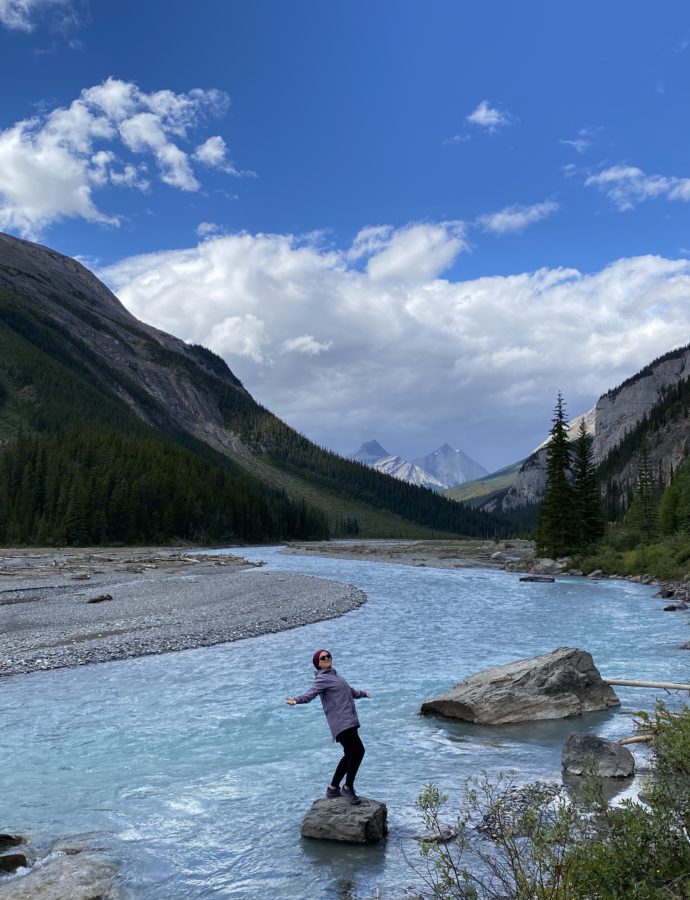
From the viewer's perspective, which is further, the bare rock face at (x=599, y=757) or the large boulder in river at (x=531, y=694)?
the large boulder in river at (x=531, y=694)

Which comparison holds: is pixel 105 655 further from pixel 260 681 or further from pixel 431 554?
pixel 431 554

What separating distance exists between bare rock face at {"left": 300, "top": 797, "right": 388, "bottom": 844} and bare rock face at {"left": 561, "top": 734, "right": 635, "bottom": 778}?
4.44 m

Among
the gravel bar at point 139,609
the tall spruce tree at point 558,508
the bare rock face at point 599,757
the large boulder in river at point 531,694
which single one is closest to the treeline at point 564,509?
the tall spruce tree at point 558,508

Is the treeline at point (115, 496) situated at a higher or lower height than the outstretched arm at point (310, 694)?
higher

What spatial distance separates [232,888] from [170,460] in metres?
134

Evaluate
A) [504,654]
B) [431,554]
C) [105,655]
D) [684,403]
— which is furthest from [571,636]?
[684,403]

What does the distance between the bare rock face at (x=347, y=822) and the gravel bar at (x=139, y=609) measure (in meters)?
16.2

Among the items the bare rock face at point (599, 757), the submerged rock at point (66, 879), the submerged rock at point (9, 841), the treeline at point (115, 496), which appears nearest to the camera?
the submerged rock at point (66, 879)

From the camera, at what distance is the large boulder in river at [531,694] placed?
17.5 meters

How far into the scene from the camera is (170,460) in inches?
5472

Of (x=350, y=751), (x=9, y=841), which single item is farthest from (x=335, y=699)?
(x=9, y=841)

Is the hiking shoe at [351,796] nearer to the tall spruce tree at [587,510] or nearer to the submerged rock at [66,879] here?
the submerged rock at [66,879]

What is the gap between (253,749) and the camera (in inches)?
605

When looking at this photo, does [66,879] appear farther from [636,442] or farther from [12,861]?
[636,442]
